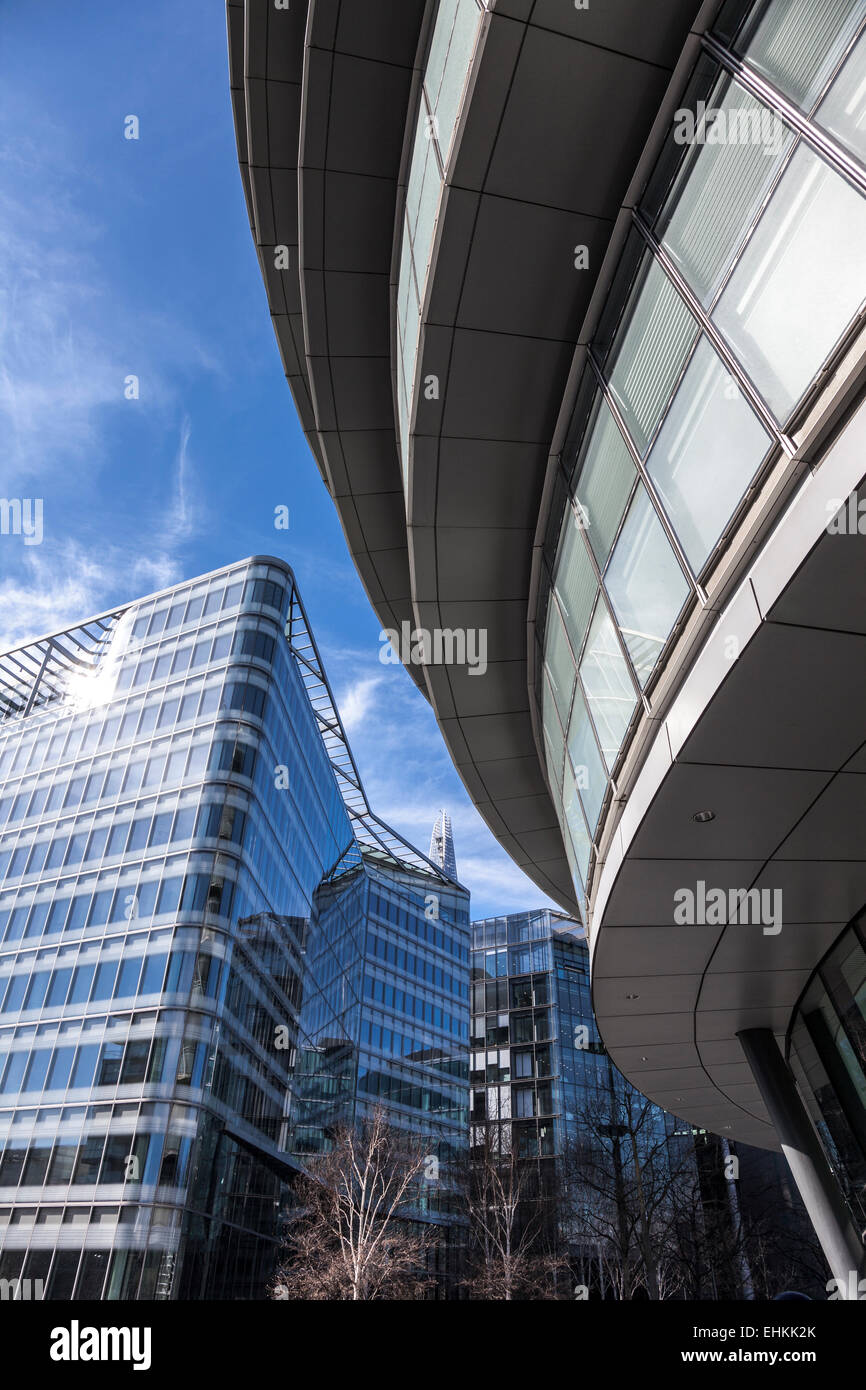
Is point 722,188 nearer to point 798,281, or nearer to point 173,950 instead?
point 798,281

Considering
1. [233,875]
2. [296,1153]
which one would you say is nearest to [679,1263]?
[296,1153]

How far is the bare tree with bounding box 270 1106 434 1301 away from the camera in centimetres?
2931

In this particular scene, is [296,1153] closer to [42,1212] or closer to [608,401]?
[42,1212]

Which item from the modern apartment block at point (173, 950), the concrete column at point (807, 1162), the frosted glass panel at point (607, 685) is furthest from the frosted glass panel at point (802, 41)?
the modern apartment block at point (173, 950)

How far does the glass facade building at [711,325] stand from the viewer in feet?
13.8

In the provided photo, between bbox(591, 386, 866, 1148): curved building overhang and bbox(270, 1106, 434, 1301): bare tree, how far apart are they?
2339cm

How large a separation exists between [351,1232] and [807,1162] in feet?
81.4

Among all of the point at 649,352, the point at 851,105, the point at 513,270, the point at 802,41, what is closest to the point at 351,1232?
the point at 649,352

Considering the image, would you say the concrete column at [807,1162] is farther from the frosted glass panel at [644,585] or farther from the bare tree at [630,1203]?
the frosted glass panel at [644,585]

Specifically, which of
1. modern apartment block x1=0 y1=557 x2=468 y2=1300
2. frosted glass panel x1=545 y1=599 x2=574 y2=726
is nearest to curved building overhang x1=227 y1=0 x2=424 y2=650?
frosted glass panel x1=545 y1=599 x2=574 y2=726

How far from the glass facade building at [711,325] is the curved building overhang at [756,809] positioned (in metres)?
0.58

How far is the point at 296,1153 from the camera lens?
147 feet

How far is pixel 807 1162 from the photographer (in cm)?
927

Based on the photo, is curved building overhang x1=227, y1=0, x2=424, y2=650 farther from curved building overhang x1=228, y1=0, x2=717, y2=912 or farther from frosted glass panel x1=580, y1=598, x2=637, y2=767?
frosted glass panel x1=580, y1=598, x2=637, y2=767
